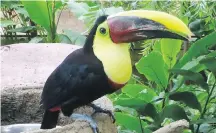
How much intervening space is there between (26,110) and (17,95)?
0.07m

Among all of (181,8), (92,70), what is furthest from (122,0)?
(92,70)

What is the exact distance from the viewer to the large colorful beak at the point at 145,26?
1.08 metres

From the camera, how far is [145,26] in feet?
3.60

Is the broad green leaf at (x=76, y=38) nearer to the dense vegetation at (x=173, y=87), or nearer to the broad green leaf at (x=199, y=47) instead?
the dense vegetation at (x=173, y=87)

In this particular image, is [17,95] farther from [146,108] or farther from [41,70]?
[146,108]

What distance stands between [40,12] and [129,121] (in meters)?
0.79

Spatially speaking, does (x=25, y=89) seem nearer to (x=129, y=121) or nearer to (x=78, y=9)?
(x=129, y=121)

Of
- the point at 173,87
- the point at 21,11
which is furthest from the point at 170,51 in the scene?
the point at 21,11

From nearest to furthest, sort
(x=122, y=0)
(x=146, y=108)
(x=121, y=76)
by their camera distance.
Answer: (x=121, y=76) → (x=146, y=108) → (x=122, y=0)

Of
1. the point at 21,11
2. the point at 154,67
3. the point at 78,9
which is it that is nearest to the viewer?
the point at 154,67

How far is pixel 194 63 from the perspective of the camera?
1557mm

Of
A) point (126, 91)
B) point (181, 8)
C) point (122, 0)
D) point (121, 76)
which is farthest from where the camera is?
point (122, 0)

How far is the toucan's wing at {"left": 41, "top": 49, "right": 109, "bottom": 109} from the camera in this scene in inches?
45.0

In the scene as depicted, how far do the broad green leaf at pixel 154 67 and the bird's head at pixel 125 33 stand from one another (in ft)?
1.37
